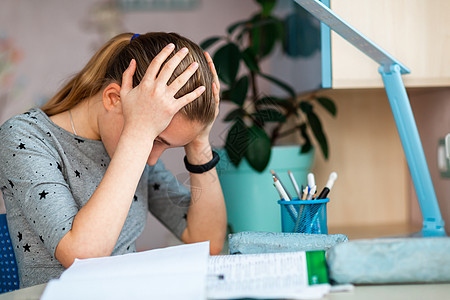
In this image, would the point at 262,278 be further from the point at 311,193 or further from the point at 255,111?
the point at 255,111

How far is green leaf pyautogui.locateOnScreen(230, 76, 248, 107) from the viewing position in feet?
3.96

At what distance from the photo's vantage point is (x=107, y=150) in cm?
89

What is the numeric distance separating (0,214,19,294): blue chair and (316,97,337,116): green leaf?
31.1 inches

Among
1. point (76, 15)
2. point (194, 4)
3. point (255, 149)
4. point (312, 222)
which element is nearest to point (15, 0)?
point (76, 15)

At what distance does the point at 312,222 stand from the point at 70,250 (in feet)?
1.26

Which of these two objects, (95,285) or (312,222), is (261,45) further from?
(95,285)

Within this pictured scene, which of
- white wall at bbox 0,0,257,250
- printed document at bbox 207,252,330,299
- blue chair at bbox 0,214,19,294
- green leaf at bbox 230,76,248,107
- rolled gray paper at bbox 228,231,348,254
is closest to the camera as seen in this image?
printed document at bbox 207,252,330,299

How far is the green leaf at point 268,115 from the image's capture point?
3.71 feet

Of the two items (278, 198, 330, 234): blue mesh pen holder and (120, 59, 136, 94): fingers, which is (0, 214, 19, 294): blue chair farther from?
(278, 198, 330, 234): blue mesh pen holder

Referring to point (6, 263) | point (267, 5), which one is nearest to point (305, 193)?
point (6, 263)

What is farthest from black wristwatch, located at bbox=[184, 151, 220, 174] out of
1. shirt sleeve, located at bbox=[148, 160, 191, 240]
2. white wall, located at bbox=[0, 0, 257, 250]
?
white wall, located at bbox=[0, 0, 257, 250]

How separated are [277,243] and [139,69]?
35 centimetres

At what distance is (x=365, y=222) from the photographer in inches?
53.2

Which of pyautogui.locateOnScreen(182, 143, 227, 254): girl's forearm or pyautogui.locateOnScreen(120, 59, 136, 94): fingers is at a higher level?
pyautogui.locateOnScreen(120, 59, 136, 94): fingers
